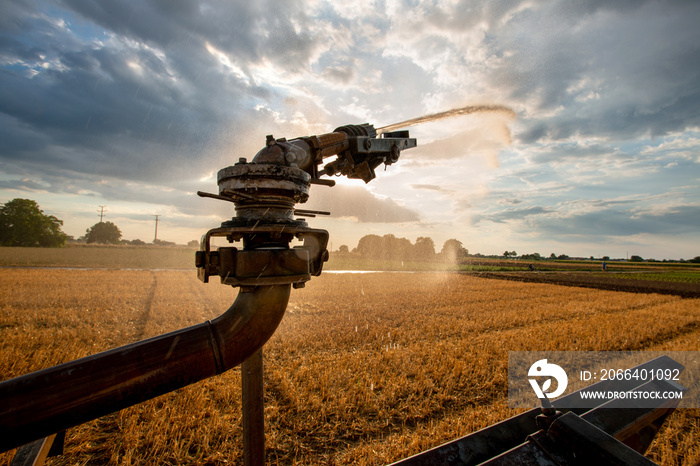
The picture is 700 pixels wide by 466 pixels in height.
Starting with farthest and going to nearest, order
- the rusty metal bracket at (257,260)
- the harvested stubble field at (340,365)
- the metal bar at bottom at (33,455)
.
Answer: the harvested stubble field at (340,365) < the metal bar at bottom at (33,455) < the rusty metal bracket at (257,260)

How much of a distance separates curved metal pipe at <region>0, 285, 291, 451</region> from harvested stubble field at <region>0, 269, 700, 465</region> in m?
3.50

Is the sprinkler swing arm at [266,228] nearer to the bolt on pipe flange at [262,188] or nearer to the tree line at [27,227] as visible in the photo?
the bolt on pipe flange at [262,188]

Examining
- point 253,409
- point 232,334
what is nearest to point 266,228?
point 232,334

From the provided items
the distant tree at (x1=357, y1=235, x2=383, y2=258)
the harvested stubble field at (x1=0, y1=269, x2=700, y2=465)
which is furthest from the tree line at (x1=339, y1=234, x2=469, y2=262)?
the harvested stubble field at (x1=0, y1=269, x2=700, y2=465)

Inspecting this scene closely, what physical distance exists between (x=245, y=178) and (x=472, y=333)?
980cm

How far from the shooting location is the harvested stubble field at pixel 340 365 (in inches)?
167

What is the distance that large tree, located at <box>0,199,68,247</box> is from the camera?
65000 millimetres

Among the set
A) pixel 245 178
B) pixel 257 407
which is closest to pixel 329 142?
pixel 245 178

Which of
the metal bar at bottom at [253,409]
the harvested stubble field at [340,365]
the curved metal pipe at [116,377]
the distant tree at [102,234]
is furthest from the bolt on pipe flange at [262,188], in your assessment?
the distant tree at [102,234]

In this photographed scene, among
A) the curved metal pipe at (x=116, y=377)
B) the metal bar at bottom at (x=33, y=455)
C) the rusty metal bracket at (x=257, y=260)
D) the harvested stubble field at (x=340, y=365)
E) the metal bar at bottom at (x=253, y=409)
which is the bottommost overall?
the harvested stubble field at (x=340, y=365)

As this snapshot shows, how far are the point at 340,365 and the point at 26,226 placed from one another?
91.0 meters

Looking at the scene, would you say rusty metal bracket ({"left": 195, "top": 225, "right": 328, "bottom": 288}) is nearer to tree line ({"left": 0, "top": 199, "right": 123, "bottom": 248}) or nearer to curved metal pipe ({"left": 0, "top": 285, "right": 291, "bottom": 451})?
curved metal pipe ({"left": 0, "top": 285, "right": 291, "bottom": 451})

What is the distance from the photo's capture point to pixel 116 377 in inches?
43.5

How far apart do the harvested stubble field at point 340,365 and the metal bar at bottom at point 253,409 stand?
2.68 metres
